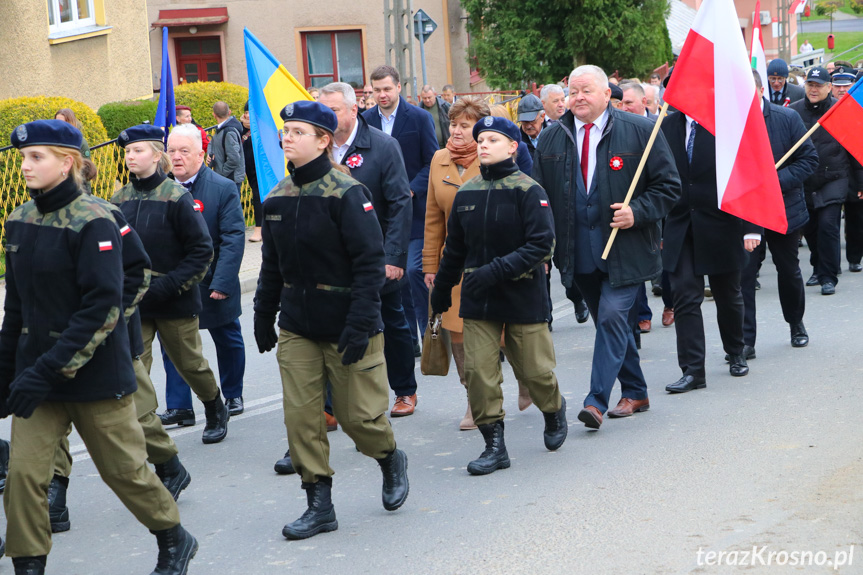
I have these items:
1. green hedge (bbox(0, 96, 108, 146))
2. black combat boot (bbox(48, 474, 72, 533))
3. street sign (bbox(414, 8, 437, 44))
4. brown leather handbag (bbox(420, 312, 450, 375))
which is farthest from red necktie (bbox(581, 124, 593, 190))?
street sign (bbox(414, 8, 437, 44))

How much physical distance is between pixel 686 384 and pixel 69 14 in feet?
49.5

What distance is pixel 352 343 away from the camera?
4988mm

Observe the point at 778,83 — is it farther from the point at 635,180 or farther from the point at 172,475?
the point at 172,475

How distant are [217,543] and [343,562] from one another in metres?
0.66

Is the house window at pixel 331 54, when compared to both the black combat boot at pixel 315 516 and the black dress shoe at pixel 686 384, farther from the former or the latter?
the black combat boot at pixel 315 516

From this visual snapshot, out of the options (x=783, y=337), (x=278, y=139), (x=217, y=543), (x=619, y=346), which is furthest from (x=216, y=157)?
(x=217, y=543)

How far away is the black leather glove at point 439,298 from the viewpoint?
6105 millimetres

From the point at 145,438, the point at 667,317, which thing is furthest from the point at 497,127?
the point at 667,317

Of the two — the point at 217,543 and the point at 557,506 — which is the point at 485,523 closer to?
the point at 557,506

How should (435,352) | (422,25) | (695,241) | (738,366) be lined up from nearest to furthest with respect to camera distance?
1. (435,352)
2. (695,241)
3. (738,366)
4. (422,25)

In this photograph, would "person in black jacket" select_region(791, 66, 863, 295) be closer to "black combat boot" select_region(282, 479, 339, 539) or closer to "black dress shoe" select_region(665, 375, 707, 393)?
"black dress shoe" select_region(665, 375, 707, 393)

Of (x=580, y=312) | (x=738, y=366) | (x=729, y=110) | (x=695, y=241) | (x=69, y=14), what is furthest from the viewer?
(x=69, y=14)

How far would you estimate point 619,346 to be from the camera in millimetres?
6574

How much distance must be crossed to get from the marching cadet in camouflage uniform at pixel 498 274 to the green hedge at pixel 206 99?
14692 millimetres
